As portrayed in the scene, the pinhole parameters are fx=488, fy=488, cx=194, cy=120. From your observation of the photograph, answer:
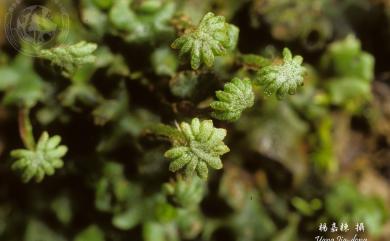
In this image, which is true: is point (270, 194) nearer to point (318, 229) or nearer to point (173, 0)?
point (318, 229)

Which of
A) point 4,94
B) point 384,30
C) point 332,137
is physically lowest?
point 4,94

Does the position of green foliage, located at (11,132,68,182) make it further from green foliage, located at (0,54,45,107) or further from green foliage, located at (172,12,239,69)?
green foliage, located at (172,12,239,69)

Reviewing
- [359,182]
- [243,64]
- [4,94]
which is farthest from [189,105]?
[359,182]

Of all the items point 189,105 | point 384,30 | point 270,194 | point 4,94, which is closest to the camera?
point 189,105

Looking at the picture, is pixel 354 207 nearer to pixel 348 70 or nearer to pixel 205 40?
pixel 348 70

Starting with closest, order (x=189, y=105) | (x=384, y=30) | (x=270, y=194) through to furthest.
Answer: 1. (x=189, y=105)
2. (x=270, y=194)
3. (x=384, y=30)

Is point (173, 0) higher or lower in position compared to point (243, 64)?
higher
